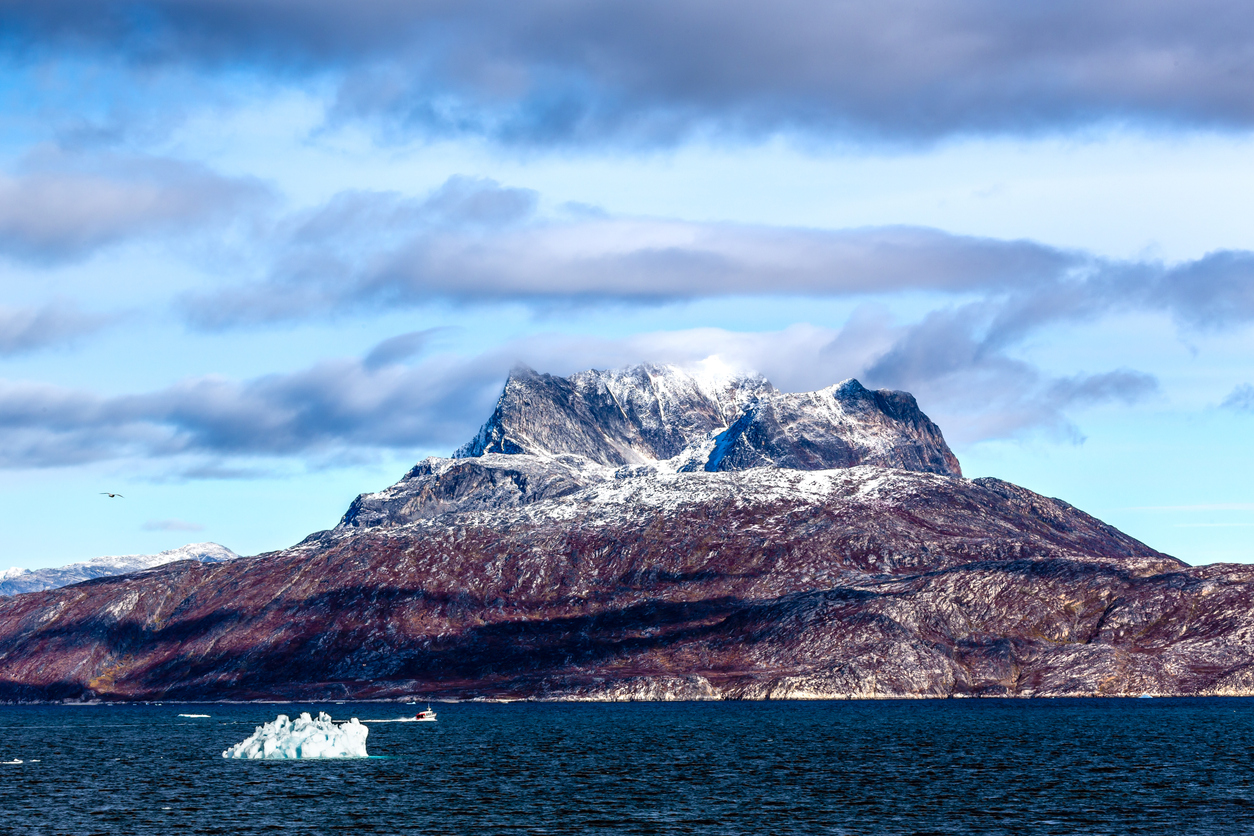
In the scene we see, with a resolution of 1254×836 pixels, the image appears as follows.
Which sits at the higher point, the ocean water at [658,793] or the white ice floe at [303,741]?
the white ice floe at [303,741]

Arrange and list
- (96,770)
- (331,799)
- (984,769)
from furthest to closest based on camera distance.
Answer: (96,770), (984,769), (331,799)

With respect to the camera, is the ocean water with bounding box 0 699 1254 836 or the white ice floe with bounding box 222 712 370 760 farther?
the white ice floe with bounding box 222 712 370 760

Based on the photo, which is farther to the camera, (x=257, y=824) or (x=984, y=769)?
(x=984, y=769)

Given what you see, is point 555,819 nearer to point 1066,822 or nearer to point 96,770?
point 1066,822

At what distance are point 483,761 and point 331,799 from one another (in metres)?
53.8

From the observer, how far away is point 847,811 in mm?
128750

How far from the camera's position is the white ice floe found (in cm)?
19262

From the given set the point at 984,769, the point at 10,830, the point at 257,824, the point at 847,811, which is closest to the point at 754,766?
the point at 984,769

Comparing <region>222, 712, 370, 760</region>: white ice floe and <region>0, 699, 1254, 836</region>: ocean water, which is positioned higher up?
<region>222, 712, 370, 760</region>: white ice floe

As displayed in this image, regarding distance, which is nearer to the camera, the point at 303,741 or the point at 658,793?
the point at 658,793

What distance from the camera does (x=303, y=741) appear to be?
631 feet

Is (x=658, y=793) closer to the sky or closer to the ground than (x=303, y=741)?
closer to the ground

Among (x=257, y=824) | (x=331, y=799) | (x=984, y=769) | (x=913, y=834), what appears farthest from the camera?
(x=984, y=769)

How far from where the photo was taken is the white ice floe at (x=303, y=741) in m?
193
